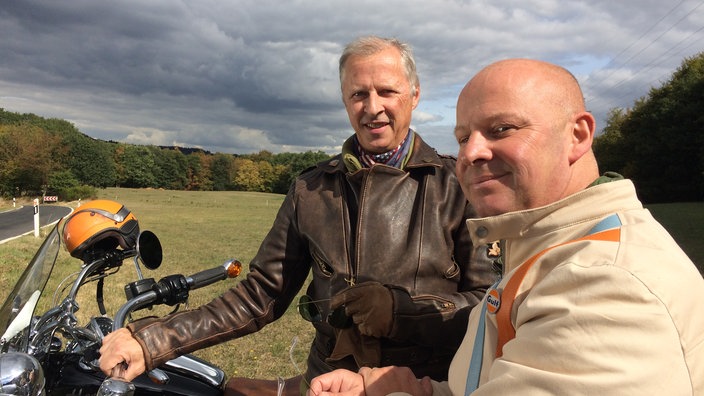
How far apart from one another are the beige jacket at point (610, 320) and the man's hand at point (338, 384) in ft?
2.17

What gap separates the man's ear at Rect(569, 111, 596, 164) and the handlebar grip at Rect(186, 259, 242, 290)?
1.47 metres

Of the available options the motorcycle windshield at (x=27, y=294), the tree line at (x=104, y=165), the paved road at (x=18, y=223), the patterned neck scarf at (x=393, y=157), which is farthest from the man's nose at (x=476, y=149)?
the tree line at (x=104, y=165)

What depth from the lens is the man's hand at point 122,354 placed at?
190 centimetres

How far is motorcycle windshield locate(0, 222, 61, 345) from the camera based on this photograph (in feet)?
6.36

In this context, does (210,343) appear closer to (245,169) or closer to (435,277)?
(435,277)

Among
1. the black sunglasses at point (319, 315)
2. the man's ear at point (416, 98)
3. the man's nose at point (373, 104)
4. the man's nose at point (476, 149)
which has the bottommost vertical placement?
the black sunglasses at point (319, 315)

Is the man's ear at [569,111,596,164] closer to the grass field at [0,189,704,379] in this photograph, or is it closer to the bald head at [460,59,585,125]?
the bald head at [460,59,585,125]

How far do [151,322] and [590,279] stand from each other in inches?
70.3

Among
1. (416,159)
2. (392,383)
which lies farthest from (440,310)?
(416,159)

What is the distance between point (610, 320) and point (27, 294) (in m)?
2.15

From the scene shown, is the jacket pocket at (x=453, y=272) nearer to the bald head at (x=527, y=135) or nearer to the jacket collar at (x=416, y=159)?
the jacket collar at (x=416, y=159)

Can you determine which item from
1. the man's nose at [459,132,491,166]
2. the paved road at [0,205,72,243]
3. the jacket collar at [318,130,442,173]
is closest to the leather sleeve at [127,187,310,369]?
the jacket collar at [318,130,442,173]

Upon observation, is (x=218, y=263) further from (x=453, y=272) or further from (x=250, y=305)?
(x=453, y=272)

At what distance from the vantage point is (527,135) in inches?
48.3
